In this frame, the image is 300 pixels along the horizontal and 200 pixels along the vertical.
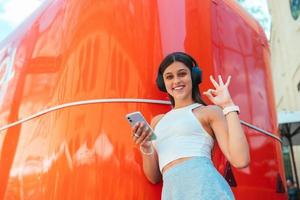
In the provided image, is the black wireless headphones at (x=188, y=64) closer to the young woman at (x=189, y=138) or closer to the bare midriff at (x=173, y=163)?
the young woman at (x=189, y=138)

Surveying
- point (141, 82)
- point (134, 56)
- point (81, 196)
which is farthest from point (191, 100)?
point (81, 196)

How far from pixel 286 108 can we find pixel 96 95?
16.5m

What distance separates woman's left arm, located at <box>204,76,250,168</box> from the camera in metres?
1.73

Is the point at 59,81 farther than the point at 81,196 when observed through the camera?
Yes

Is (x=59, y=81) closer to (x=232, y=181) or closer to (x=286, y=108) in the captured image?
(x=232, y=181)

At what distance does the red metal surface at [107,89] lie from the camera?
88.4 inches

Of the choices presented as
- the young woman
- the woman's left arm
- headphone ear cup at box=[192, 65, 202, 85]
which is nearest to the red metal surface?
the young woman

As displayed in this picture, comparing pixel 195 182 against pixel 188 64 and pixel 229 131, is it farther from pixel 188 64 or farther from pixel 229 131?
pixel 188 64

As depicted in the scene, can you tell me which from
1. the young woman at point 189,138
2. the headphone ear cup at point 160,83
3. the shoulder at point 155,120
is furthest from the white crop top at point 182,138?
the headphone ear cup at point 160,83

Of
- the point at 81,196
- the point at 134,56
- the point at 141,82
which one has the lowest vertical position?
the point at 81,196

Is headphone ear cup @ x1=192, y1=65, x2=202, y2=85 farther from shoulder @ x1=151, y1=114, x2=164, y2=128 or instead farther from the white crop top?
shoulder @ x1=151, y1=114, x2=164, y2=128

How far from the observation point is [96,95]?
238cm

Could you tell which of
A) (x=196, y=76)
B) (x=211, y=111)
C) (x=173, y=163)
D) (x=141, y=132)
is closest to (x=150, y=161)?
(x=173, y=163)

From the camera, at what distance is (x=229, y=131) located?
178 centimetres
